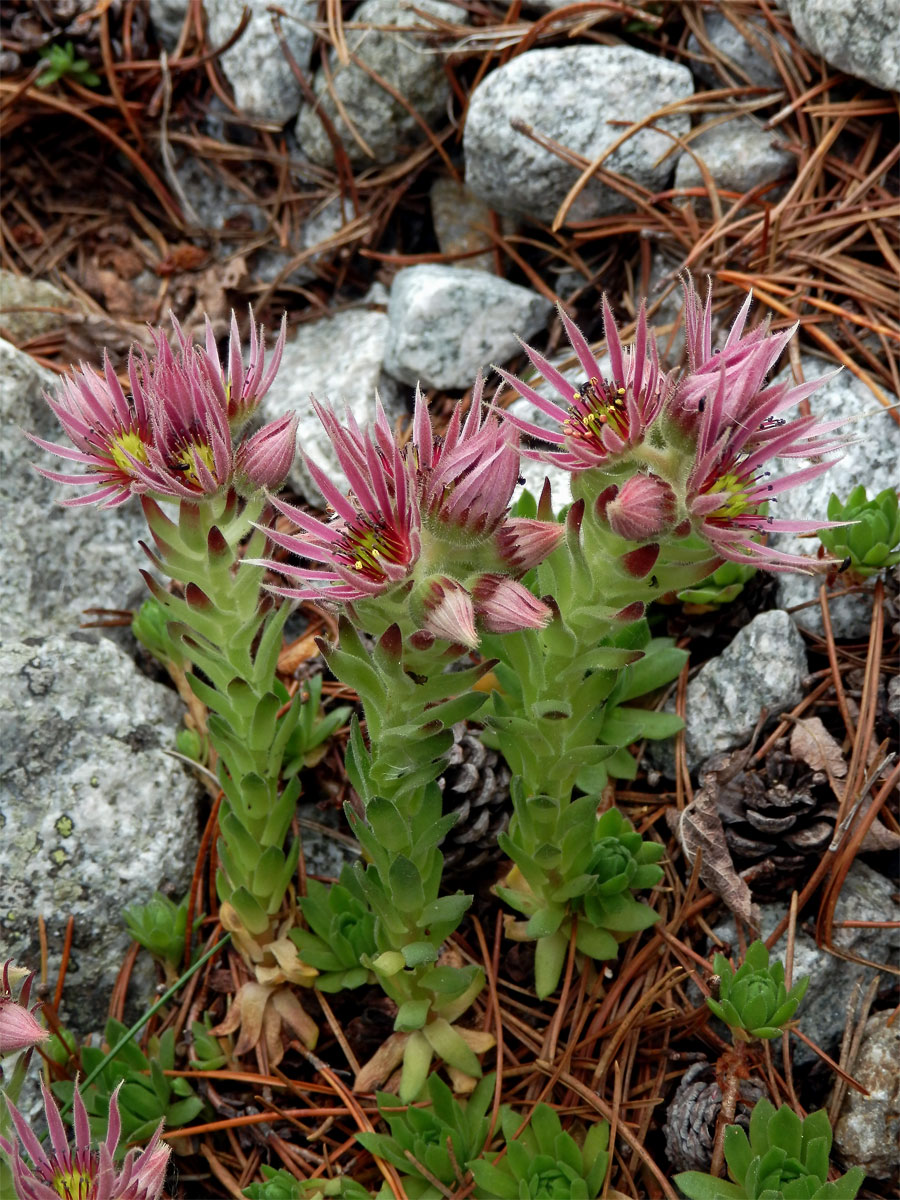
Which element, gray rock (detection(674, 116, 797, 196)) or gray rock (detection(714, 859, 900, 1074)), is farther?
gray rock (detection(674, 116, 797, 196))

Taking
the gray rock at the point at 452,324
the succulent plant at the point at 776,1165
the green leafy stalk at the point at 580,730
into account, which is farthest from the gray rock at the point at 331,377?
the succulent plant at the point at 776,1165

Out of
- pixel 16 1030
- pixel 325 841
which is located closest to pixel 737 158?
pixel 325 841

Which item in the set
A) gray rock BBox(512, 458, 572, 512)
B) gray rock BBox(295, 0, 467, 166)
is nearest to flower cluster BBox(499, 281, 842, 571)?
gray rock BBox(512, 458, 572, 512)

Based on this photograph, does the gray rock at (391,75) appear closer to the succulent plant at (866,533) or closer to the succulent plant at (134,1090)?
the succulent plant at (866,533)

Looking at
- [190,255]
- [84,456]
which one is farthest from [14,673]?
[190,255]

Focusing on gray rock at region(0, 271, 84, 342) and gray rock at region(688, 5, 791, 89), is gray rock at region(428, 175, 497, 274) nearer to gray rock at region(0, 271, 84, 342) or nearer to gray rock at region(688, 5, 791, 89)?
gray rock at region(688, 5, 791, 89)

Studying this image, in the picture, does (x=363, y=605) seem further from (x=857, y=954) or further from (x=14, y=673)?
(x=857, y=954)
